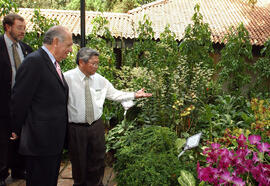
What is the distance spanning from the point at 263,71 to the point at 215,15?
37.7 feet

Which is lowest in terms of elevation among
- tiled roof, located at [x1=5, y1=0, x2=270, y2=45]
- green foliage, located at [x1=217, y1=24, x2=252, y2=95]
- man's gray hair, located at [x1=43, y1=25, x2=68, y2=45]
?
green foliage, located at [x1=217, y1=24, x2=252, y2=95]

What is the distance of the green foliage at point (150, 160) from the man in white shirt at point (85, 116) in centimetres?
29

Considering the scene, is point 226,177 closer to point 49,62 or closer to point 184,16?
point 49,62

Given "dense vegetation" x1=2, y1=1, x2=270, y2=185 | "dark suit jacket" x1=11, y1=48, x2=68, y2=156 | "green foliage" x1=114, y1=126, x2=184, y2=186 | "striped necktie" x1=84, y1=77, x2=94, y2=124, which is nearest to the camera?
"dark suit jacket" x1=11, y1=48, x2=68, y2=156

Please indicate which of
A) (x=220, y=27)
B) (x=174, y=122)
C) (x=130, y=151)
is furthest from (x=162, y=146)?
Answer: (x=220, y=27)

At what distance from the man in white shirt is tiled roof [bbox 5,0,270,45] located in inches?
411

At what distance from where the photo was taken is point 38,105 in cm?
205

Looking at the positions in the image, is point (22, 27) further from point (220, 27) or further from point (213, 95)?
point (220, 27)

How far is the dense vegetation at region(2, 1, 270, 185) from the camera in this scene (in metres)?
2.21

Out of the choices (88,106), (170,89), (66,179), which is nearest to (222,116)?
(170,89)

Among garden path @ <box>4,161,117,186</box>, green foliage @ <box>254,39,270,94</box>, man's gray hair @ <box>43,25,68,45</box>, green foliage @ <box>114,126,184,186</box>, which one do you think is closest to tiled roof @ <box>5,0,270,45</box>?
green foliage @ <box>254,39,270,94</box>

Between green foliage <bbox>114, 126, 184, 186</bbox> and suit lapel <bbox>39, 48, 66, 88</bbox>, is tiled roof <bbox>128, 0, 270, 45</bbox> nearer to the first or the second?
green foliage <bbox>114, 126, 184, 186</bbox>

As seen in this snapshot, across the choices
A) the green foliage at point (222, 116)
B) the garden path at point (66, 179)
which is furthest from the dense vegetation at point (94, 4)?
the garden path at point (66, 179)

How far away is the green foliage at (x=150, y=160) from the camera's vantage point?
2312 mm
